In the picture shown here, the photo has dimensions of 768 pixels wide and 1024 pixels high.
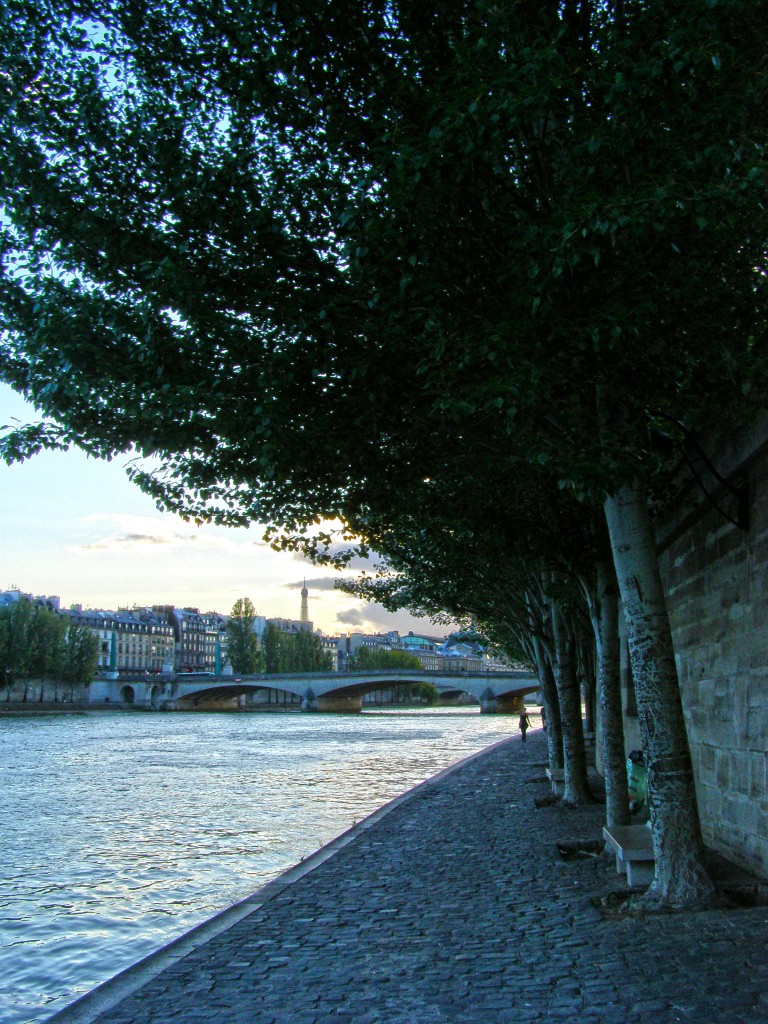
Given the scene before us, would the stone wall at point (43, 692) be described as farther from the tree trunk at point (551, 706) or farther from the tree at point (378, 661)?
the tree trunk at point (551, 706)

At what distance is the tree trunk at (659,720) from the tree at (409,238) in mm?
23

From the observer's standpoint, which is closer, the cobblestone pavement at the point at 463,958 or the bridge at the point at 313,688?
the cobblestone pavement at the point at 463,958

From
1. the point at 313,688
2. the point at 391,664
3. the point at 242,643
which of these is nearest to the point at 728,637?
the point at 313,688

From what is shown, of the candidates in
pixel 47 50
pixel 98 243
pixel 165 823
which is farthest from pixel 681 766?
pixel 165 823

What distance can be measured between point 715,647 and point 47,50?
8.89m

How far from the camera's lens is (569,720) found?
51.8 ft

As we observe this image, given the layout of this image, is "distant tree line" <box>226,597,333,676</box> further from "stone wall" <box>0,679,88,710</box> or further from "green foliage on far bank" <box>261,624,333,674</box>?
"stone wall" <box>0,679,88,710</box>

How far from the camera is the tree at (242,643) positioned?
13562cm

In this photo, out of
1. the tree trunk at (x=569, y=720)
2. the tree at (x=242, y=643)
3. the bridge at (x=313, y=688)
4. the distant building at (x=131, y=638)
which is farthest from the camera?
the distant building at (x=131, y=638)

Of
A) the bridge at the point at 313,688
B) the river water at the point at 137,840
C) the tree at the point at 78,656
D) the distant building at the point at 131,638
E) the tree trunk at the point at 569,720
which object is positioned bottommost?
the river water at the point at 137,840

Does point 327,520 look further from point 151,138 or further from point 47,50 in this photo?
point 47,50

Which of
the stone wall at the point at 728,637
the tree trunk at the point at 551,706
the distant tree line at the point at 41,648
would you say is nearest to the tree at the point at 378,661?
the distant tree line at the point at 41,648

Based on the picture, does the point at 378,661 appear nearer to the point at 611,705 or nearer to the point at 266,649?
the point at 266,649

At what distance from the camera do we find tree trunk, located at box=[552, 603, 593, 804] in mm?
15828
